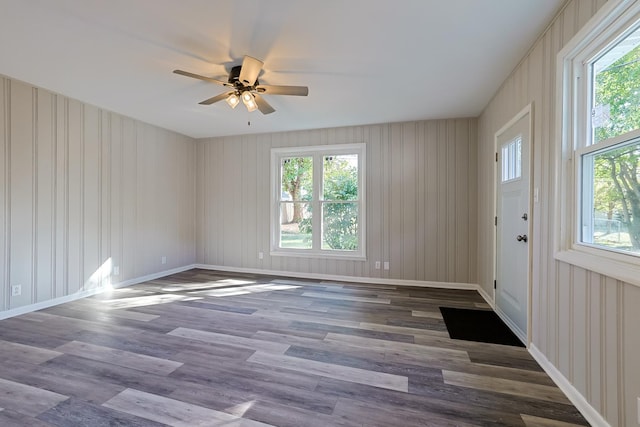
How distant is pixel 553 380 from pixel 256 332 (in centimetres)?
237

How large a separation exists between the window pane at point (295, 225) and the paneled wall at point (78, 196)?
1.99m

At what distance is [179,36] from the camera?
230 centimetres

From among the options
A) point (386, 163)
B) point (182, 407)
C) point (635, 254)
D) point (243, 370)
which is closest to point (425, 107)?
point (386, 163)

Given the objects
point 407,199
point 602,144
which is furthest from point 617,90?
point 407,199

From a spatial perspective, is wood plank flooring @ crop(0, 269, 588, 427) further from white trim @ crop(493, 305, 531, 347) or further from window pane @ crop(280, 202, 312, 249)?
window pane @ crop(280, 202, 312, 249)

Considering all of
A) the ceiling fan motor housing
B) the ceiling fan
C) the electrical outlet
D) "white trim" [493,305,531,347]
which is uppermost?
the ceiling fan motor housing

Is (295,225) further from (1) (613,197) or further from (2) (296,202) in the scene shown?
(1) (613,197)

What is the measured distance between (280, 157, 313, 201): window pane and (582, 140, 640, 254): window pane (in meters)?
3.79

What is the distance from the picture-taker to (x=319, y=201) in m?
5.01

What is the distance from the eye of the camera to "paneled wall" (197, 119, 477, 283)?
14.2ft

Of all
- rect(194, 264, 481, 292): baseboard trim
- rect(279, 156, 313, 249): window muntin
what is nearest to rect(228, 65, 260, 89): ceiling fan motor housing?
rect(279, 156, 313, 249): window muntin

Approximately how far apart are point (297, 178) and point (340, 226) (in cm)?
118

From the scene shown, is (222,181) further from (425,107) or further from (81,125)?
(425,107)

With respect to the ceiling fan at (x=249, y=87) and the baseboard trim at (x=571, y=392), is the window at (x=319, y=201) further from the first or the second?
the baseboard trim at (x=571, y=392)
